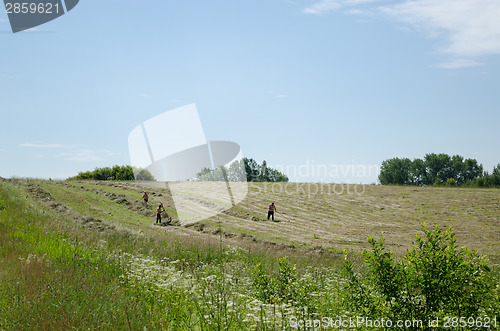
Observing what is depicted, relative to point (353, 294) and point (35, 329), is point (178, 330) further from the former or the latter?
point (353, 294)

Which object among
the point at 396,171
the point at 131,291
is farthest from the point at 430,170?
the point at 131,291

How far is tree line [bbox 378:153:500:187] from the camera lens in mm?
108938

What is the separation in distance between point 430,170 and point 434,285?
12039cm

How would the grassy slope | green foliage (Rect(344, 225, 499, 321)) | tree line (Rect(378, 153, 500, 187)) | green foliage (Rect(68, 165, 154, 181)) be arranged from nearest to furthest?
1. green foliage (Rect(344, 225, 499, 321))
2. the grassy slope
3. green foliage (Rect(68, 165, 154, 181))
4. tree line (Rect(378, 153, 500, 187))

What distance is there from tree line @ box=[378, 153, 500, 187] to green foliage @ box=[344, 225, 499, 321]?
108 metres

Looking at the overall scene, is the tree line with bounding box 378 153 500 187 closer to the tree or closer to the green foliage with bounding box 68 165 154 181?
the tree

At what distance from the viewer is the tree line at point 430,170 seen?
109 m

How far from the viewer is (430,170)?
114m

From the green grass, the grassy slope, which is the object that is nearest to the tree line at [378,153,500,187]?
the grassy slope

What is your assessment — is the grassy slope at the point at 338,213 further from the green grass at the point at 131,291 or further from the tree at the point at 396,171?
the tree at the point at 396,171

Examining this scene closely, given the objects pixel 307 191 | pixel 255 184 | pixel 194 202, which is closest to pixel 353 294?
pixel 194 202

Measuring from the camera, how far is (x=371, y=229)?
103ft

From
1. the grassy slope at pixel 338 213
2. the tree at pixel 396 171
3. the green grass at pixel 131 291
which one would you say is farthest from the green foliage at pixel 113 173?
the tree at pixel 396 171

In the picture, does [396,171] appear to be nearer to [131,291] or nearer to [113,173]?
[113,173]
